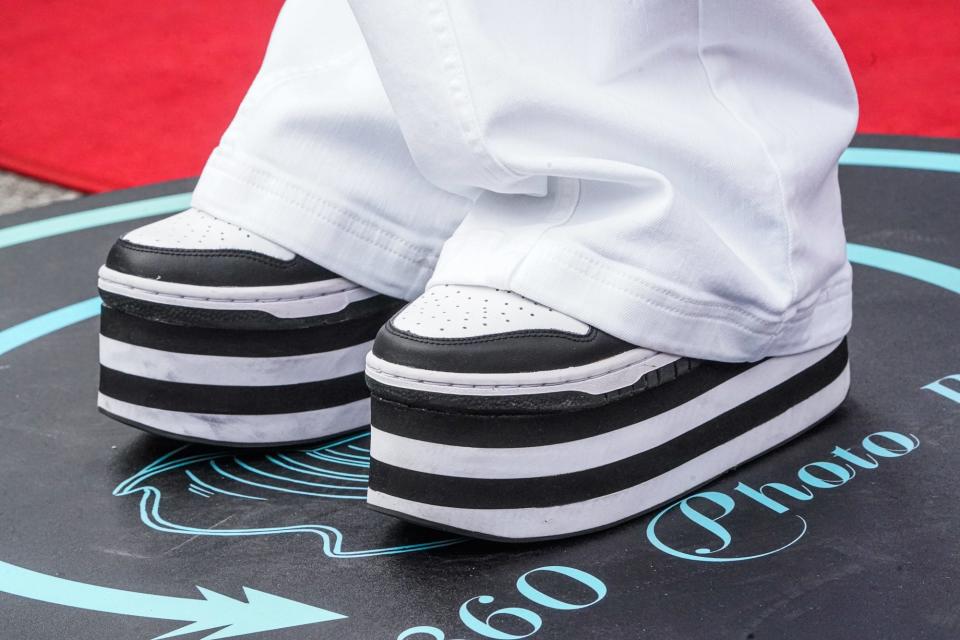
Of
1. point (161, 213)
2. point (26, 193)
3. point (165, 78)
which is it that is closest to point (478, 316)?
point (161, 213)

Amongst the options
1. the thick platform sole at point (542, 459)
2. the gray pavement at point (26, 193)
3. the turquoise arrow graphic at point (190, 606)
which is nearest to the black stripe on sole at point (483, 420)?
the thick platform sole at point (542, 459)

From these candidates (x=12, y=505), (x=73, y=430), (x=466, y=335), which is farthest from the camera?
(x=73, y=430)

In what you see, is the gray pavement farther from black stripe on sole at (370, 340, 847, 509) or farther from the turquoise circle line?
black stripe on sole at (370, 340, 847, 509)

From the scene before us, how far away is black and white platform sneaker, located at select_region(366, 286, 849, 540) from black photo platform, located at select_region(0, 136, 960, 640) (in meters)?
0.03

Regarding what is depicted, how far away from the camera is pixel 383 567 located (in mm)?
695

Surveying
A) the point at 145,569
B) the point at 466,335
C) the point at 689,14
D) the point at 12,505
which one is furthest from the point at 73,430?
the point at 689,14

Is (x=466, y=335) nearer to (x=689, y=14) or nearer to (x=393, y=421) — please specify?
(x=393, y=421)

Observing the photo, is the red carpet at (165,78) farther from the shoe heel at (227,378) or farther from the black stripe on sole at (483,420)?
the black stripe on sole at (483,420)

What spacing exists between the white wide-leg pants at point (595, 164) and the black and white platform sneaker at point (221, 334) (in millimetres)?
23

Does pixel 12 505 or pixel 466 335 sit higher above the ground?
pixel 466 335

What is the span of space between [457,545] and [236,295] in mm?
228

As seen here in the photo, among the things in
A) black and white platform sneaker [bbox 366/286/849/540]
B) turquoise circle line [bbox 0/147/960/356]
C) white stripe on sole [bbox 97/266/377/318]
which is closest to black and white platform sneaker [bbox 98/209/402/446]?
white stripe on sole [bbox 97/266/377/318]

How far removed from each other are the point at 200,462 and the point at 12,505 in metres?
0.12

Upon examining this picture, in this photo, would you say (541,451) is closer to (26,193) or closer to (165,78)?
(26,193)
